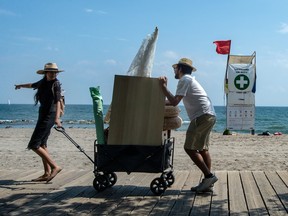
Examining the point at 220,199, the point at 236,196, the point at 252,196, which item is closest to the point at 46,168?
the point at 220,199

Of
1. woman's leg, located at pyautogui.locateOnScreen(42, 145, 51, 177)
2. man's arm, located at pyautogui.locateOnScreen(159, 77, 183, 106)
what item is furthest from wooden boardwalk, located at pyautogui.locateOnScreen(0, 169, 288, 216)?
man's arm, located at pyautogui.locateOnScreen(159, 77, 183, 106)

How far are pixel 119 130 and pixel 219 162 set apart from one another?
4.79m

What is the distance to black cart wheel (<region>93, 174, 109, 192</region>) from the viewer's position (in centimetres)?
604

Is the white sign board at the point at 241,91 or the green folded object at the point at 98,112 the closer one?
the green folded object at the point at 98,112

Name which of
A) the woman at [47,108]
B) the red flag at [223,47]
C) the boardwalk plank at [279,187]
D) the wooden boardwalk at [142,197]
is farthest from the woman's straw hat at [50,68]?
the red flag at [223,47]

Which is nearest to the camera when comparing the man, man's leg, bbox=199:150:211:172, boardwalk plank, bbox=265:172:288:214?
boardwalk plank, bbox=265:172:288:214

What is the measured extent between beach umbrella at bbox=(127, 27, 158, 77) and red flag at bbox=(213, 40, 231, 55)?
13329 mm

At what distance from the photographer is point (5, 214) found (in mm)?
4836

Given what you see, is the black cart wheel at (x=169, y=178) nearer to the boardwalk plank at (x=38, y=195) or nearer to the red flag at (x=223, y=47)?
the boardwalk plank at (x=38, y=195)

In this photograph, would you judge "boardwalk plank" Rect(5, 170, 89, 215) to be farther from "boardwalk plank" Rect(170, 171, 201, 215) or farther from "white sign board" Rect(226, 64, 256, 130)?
"white sign board" Rect(226, 64, 256, 130)

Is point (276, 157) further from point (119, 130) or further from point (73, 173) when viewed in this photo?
point (119, 130)

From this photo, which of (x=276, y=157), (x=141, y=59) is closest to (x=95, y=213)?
(x=141, y=59)

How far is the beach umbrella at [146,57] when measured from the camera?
5945mm

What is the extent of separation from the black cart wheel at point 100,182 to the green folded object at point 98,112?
1.61 feet
